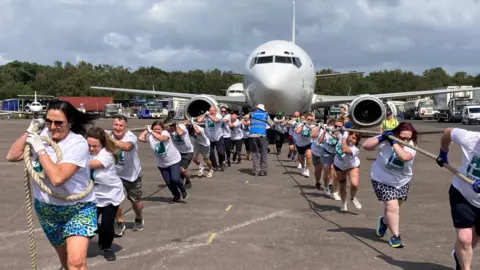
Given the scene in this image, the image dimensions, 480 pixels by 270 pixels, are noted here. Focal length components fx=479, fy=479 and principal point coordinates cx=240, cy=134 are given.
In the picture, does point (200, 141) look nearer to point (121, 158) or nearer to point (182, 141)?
point (182, 141)

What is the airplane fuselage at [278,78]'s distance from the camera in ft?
60.4

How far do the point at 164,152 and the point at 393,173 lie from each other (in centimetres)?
384

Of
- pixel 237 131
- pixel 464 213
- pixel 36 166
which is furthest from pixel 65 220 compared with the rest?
pixel 237 131

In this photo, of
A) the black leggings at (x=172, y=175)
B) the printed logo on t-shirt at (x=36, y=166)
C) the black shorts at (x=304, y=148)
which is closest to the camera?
the printed logo on t-shirt at (x=36, y=166)

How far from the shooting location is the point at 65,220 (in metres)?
3.74

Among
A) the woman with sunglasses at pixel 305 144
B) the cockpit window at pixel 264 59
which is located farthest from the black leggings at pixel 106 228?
the cockpit window at pixel 264 59

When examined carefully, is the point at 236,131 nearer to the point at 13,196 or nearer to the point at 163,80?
the point at 13,196

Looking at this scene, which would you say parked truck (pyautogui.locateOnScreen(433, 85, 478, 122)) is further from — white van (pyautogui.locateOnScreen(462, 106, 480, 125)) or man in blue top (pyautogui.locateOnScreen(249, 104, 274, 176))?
man in blue top (pyautogui.locateOnScreen(249, 104, 274, 176))

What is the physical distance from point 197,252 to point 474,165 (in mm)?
3135

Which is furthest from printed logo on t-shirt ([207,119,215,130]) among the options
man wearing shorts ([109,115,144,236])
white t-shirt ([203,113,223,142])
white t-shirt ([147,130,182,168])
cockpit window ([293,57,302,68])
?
cockpit window ([293,57,302,68])

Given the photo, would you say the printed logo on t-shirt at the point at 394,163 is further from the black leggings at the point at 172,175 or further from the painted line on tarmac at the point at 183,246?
the black leggings at the point at 172,175

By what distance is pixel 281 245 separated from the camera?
19.5ft

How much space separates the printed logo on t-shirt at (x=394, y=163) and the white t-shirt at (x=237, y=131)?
920 centimetres

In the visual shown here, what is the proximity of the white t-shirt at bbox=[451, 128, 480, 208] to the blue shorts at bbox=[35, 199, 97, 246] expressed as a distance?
131 inches
